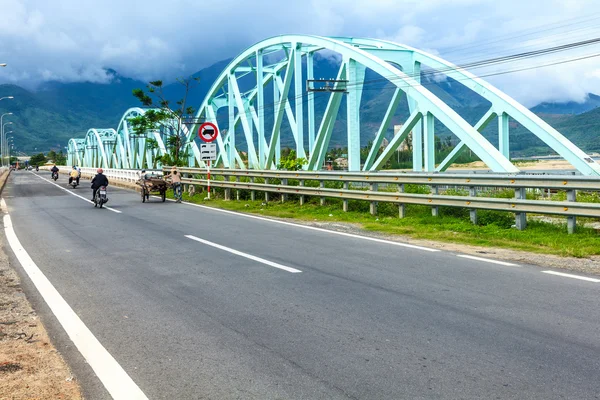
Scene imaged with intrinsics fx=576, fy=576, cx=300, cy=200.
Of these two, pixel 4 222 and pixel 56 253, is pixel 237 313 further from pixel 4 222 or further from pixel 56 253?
pixel 4 222

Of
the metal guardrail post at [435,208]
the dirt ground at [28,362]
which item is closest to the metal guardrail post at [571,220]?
the metal guardrail post at [435,208]

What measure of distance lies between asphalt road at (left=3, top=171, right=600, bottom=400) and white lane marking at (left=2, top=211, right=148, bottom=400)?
7 centimetres

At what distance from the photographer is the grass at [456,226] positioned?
30.4 feet

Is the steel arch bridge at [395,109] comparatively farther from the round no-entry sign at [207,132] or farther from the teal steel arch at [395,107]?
the round no-entry sign at [207,132]

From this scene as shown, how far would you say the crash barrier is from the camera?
9.82 meters

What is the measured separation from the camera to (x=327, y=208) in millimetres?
16281

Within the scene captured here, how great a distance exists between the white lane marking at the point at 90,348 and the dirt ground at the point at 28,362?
19 centimetres

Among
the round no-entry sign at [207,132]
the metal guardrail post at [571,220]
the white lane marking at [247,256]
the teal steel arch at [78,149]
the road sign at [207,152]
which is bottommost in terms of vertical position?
the white lane marking at [247,256]

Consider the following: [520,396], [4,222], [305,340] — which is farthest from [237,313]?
[4,222]

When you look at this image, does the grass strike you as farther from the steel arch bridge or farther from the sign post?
the sign post

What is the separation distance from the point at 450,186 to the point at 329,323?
8767 millimetres

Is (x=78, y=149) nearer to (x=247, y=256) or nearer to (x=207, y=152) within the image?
(x=207, y=152)

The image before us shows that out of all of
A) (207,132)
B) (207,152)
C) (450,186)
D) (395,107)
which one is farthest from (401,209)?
(207,152)

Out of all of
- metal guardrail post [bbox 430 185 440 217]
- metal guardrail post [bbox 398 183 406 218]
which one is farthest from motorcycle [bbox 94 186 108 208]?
metal guardrail post [bbox 430 185 440 217]
